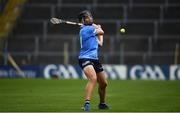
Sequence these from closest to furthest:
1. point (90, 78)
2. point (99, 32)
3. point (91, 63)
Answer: point (90, 78), point (91, 63), point (99, 32)

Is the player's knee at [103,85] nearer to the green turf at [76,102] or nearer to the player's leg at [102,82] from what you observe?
the player's leg at [102,82]

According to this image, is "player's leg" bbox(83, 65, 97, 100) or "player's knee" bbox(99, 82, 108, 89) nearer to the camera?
"player's leg" bbox(83, 65, 97, 100)

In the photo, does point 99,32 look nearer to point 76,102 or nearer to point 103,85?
point 103,85

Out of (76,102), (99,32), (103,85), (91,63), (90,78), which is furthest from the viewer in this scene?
(76,102)

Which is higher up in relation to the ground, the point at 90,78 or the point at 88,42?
the point at 88,42

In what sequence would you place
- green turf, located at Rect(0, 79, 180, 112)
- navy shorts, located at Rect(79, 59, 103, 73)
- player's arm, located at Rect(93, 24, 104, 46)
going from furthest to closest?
green turf, located at Rect(0, 79, 180, 112) < player's arm, located at Rect(93, 24, 104, 46) < navy shorts, located at Rect(79, 59, 103, 73)

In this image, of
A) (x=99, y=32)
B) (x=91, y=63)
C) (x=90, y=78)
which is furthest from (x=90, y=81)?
(x=99, y=32)

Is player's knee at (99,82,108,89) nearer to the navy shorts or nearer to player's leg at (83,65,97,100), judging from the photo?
the navy shorts

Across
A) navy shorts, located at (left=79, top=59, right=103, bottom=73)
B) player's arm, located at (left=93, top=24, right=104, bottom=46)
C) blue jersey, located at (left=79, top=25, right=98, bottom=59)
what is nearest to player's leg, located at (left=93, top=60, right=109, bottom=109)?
navy shorts, located at (left=79, top=59, right=103, bottom=73)

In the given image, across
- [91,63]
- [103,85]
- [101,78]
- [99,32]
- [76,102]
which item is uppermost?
[99,32]

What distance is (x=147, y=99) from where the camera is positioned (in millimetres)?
19719

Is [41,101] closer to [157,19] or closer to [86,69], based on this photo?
[86,69]

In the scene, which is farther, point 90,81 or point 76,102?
point 76,102

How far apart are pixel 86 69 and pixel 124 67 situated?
21429 millimetres
